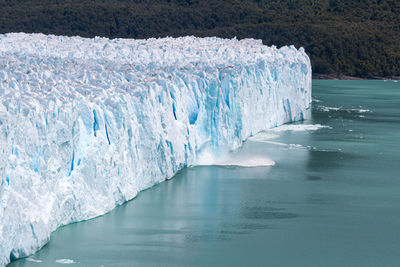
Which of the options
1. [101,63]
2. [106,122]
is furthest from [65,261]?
[101,63]

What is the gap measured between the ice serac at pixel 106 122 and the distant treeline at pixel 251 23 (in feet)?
81.5

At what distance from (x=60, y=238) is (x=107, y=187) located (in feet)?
4.05

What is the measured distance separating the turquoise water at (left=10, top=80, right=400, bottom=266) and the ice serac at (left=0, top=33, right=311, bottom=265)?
12.7 inches

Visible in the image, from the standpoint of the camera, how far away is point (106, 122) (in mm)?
10156

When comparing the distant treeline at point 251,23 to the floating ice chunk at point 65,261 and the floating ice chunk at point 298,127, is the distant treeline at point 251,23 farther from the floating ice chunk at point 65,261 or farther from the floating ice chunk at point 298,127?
the floating ice chunk at point 65,261

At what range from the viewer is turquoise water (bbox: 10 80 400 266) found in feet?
29.2

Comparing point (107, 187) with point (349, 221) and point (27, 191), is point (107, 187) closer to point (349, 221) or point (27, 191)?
point (27, 191)

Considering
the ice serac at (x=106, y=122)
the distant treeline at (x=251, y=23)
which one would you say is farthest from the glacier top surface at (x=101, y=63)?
the distant treeline at (x=251, y=23)

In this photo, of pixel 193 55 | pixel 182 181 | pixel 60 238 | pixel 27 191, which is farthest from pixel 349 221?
pixel 193 55

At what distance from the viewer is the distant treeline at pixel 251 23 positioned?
146 ft

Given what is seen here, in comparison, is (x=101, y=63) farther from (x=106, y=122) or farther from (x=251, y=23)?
(x=251, y=23)

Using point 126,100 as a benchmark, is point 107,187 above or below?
below

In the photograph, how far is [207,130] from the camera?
14562mm

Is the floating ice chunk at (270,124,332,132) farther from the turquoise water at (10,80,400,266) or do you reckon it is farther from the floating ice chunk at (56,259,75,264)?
the floating ice chunk at (56,259,75,264)
